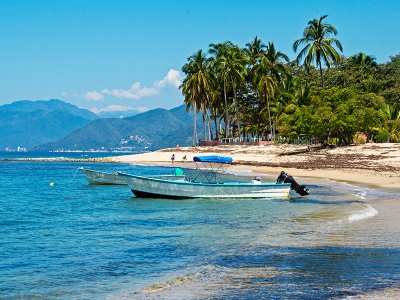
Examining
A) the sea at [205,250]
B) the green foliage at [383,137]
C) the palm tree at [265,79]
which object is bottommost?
the sea at [205,250]

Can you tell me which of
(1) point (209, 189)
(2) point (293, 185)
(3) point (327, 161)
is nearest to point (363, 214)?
(2) point (293, 185)

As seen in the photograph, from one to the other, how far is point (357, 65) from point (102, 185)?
60.7 m

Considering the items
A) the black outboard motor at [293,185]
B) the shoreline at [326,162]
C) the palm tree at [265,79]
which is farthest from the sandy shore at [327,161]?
the palm tree at [265,79]

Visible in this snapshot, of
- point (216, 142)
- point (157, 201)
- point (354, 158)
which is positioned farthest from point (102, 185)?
point (216, 142)

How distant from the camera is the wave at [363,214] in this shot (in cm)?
1944

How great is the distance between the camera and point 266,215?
22.3 meters

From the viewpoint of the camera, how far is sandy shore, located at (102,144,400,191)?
1522 inches

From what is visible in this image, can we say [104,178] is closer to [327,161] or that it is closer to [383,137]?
[327,161]

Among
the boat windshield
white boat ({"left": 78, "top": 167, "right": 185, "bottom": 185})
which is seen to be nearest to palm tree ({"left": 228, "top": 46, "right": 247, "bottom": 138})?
the boat windshield

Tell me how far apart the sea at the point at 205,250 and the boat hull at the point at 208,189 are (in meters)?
1.25

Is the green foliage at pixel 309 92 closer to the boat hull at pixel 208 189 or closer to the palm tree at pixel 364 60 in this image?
the palm tree at pixel 364 60

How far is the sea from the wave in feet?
0.12

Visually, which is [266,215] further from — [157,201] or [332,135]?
[332,135]

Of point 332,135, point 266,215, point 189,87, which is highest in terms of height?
point 189,87
